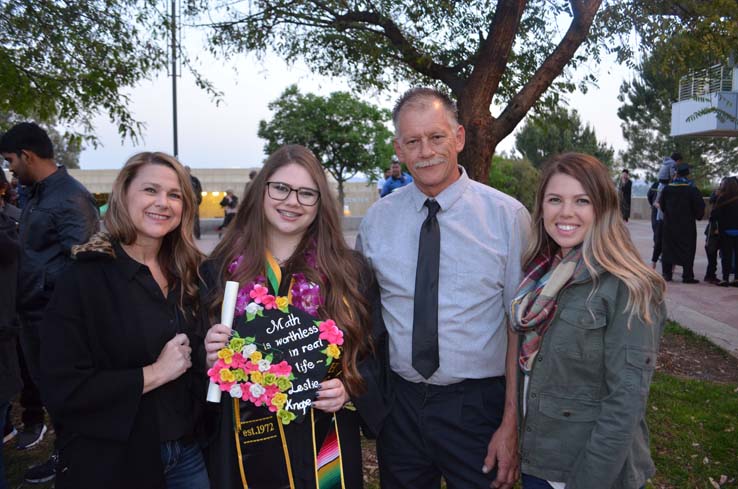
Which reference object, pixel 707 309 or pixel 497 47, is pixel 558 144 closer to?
pixel 707 309

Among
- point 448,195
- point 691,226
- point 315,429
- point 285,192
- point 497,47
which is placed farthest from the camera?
point 691,226

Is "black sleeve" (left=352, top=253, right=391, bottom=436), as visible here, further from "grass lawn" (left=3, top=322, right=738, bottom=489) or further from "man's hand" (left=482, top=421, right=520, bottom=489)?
"grass lawn" (left=3, top=322, right=738, bottom=489)

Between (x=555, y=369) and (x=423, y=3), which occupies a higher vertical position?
(x=423, y=3)

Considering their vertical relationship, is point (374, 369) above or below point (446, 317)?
below

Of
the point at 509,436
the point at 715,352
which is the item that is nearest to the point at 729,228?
the point at 715,352

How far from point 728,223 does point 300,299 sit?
1128 centimetres

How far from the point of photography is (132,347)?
2434mm

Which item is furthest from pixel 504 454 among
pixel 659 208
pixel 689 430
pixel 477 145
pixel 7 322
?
pixel 659 208

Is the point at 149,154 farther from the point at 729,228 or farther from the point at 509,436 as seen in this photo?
the point at 729,228

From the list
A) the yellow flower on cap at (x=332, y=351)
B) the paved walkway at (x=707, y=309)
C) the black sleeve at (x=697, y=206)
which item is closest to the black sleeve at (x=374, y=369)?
the yellow flower on cap at (x=332, y=351)

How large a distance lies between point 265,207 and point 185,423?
3.45 ft

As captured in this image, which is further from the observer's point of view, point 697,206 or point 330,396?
point 697,206

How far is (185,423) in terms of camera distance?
261cm

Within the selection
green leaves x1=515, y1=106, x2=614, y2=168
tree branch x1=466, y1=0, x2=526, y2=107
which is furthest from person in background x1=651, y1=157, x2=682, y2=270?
green leaves x1=515, y1=106, x2=614, y2=168
